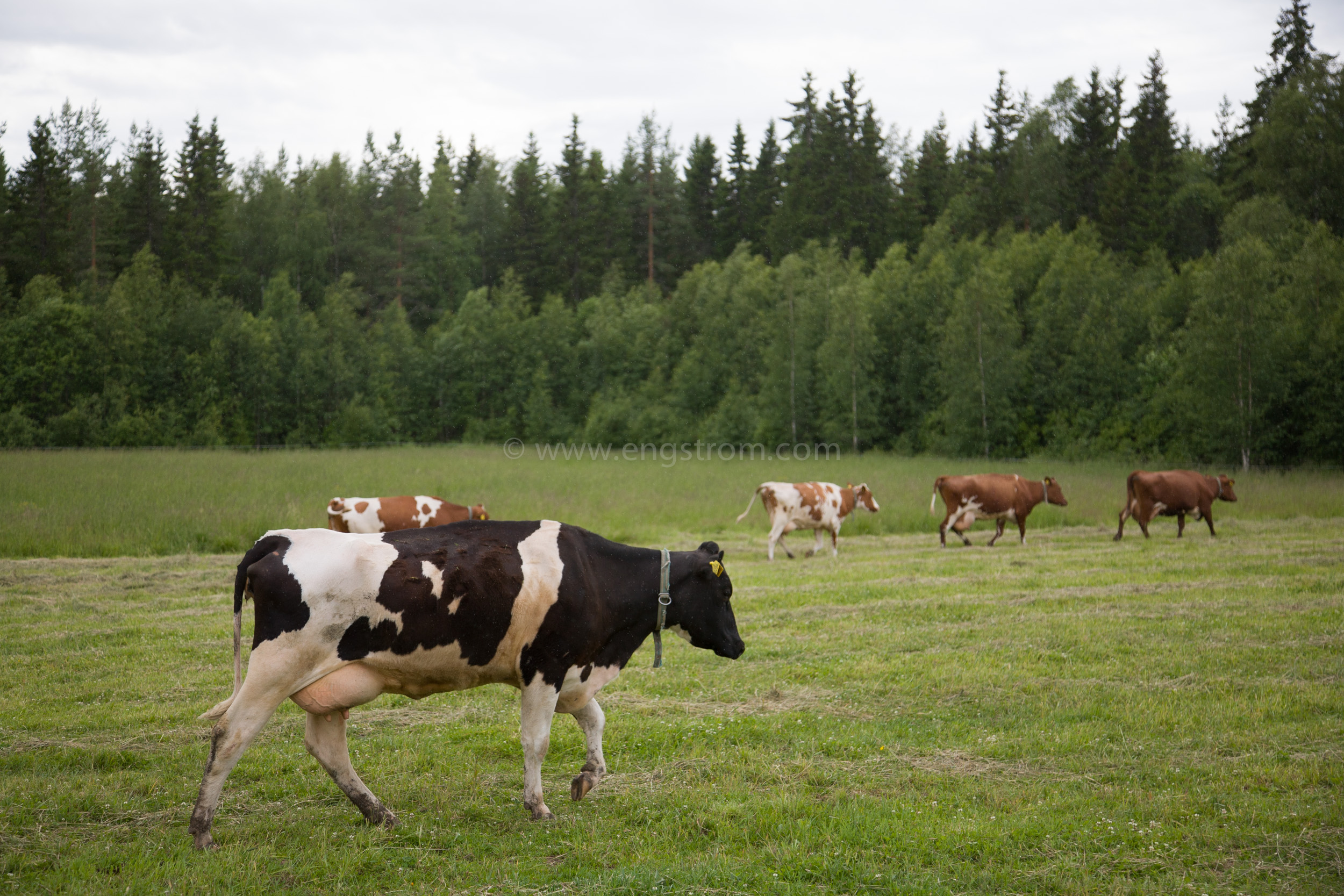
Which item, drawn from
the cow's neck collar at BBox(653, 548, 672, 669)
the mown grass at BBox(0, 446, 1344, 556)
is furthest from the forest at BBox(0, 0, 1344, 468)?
the cow's neck collar at BBox(653, 548, 672, 669)

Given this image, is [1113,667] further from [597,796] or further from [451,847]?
[451,847]

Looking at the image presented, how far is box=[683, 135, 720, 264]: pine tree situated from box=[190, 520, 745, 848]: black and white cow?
7289cm

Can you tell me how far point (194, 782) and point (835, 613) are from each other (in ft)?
25.6

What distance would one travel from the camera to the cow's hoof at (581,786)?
19.5 ft

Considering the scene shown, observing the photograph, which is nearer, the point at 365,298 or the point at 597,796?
the point at 597,796

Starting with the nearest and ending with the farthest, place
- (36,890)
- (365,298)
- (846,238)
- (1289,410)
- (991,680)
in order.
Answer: (36,890), (991,680), (1289,410), (846,238), (365,298)

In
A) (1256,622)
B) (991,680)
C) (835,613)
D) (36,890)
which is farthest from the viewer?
(835,613)

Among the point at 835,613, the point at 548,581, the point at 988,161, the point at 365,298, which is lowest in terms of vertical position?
the point at 835,613

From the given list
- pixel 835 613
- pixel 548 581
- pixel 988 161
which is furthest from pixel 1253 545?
pixel 988 161

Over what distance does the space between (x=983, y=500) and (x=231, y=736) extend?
17266mm

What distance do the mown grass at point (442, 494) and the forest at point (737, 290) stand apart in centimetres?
1032

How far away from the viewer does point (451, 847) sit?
5223 millimetres

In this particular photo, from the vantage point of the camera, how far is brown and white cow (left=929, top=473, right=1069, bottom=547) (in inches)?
784

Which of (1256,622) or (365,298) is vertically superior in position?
(365,298)
